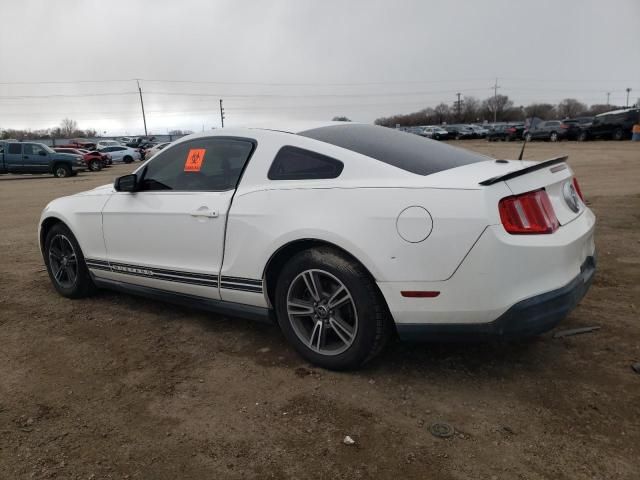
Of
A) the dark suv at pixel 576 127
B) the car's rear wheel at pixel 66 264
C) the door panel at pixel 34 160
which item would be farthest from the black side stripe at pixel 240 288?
the dark suv at pixel 576 127

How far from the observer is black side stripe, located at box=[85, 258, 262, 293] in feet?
11.4

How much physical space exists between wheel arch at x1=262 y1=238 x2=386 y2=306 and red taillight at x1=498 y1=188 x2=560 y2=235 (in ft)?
2.53

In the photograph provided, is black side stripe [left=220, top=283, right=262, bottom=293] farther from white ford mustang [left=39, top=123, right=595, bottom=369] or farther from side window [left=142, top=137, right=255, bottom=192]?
side window [left=142, top=137, right=255, bottom=192]

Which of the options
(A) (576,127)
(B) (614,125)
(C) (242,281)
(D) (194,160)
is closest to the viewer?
(C) (242,281)

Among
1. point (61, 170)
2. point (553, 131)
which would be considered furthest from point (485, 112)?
point (61, 170)

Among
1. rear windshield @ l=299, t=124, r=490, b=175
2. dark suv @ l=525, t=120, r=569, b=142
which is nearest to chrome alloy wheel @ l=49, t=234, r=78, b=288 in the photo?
rear windshield @ l=299, t=124, r=490, b=175

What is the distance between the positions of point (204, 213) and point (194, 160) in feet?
1.72

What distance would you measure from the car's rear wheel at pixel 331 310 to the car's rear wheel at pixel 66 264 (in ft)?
7.49

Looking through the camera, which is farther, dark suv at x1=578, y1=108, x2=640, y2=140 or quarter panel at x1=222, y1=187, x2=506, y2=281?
dark suv at x1=578, y1=108, x2=640, y2=140

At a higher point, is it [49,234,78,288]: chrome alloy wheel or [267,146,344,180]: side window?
[267,146,344,180]: side window

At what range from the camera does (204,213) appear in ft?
11.9

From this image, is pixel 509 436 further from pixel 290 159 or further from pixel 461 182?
pixel 290 159

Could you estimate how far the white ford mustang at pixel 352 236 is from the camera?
8.93 feet

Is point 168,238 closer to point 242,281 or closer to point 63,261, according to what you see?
point 242,281
